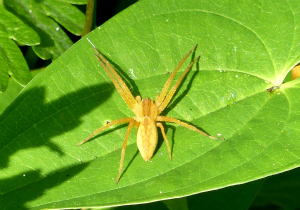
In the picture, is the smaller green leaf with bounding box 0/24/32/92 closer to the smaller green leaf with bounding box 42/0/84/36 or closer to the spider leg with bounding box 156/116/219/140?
the smaller green leaf with bounding box 42/0/84/36

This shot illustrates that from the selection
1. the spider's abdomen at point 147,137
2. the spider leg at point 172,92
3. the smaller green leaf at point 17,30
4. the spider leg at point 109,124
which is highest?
the smaller green leaf at point 17,30

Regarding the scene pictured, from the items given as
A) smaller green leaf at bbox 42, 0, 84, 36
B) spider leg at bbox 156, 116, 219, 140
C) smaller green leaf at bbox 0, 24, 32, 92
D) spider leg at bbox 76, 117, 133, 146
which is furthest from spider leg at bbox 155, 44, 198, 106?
smaller green leaf at bbox 0, 24, 32, 92

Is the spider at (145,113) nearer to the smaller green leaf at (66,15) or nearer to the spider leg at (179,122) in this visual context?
the spider leg at (179,122)

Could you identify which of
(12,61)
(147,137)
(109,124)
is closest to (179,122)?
(147,137)

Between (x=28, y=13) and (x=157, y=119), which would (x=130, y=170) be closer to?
(x=157, y=119)

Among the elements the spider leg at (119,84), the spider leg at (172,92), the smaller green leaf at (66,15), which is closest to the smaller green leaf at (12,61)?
the smaller green leaf at (66,15)

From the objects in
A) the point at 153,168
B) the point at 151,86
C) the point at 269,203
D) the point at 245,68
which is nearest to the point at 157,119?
the point at 151,86
